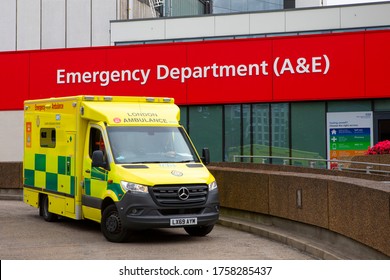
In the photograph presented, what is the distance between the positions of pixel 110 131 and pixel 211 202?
7.25ft

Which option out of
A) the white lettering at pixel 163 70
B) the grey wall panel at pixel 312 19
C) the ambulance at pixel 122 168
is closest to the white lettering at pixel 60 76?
the white lettering at pixel 163 70

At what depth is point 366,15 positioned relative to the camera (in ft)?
111

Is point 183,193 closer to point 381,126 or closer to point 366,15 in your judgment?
point 381,126

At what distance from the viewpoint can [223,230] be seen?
13820mm

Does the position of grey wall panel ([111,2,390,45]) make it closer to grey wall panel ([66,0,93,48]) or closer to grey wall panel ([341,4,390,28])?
grey wall panel ([341,4,390,28])

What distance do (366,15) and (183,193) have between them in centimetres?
2444

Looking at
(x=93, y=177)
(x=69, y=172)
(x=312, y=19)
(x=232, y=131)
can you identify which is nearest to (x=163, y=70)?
(x=232, y=131)

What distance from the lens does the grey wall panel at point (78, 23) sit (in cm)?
4300

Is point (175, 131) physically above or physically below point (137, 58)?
below

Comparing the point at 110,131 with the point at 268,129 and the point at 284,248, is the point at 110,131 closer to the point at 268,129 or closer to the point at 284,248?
the point at 284,248

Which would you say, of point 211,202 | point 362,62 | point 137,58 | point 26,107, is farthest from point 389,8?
point 211,202

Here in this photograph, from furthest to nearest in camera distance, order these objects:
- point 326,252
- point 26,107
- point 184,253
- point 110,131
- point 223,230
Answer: point 26,107 < point 223,230 < point 110,131 < point 184,253 < point 326,252

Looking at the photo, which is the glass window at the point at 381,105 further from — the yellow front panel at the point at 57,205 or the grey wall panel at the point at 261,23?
the yellow front panel at the point at 57,205

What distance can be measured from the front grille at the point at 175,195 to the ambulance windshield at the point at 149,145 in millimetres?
932
